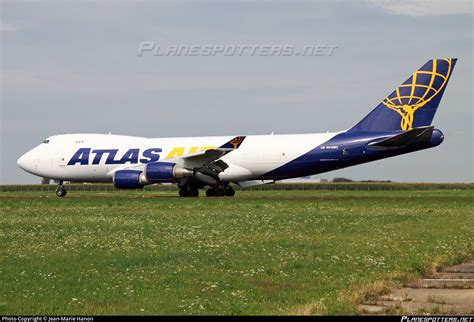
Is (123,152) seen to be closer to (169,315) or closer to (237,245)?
(237,245)

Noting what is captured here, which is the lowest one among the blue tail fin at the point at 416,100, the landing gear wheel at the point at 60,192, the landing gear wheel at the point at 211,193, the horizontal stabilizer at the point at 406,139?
the landing gear wheel at the point at 211,193

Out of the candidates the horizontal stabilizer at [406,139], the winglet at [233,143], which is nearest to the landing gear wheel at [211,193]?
the winglet at [233,143]

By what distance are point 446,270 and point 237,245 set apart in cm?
547

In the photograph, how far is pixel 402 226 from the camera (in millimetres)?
23859

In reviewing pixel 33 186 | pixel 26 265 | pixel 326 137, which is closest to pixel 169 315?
pixel 26 265

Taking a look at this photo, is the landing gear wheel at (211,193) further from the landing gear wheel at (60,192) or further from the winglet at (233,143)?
the landing gear wheel at (60,192)

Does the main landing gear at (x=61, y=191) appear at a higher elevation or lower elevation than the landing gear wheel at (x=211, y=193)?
higher

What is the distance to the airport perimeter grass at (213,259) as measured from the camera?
11.1 meters

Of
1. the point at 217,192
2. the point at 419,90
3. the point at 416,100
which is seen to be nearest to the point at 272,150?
the point at 217,192

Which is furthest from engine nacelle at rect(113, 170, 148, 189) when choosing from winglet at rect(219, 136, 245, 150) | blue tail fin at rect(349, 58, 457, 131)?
blue tail fin at rect(349, 58, 457, 131)

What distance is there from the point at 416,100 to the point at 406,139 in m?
3.76

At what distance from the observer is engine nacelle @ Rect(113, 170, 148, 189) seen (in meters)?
44.6

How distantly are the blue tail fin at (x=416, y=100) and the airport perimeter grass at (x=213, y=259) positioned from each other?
16.2m

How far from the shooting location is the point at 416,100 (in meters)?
44.5
